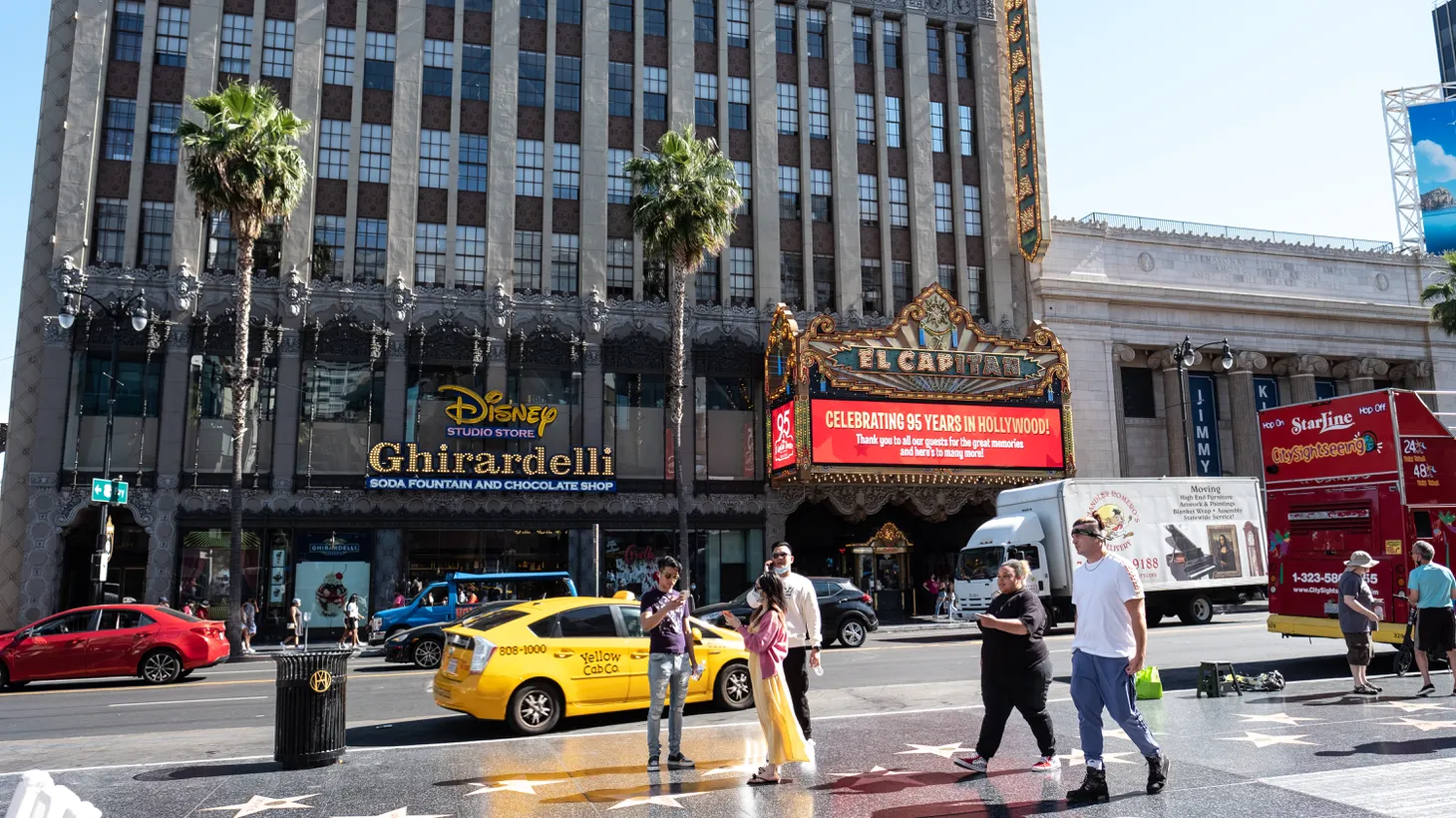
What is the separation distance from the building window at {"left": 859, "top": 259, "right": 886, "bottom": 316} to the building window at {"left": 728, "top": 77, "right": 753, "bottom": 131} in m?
7.63

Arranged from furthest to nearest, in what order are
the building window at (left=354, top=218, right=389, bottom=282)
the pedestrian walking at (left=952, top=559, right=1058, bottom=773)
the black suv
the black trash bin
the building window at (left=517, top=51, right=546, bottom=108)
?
the building window at (left=517, top=51, right=546, bottom=108) → the building window at (left=354, top=218, right=389, bottom=282) → the black suv → the black trash bin → the pedestrian walking at (left=952, top=559, right=1058, bottom=773)

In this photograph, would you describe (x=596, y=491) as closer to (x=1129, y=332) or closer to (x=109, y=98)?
(x=109, y=98)

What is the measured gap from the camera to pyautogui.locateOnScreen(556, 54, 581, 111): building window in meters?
38.7

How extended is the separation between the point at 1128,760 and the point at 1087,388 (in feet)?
114

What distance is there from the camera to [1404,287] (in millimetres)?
48188

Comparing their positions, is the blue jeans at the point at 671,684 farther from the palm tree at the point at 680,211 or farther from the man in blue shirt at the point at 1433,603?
the palm tree at the point at 680,211

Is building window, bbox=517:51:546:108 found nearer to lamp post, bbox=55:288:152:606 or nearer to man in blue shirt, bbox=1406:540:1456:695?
lamp post, bbox=55:288:152:606

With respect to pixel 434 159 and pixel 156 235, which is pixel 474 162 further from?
pixel 156 235

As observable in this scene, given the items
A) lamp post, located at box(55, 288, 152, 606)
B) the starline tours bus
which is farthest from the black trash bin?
lamp post, located at box(55, 288, 152, 606)

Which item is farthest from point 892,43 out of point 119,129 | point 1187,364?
point 119,129

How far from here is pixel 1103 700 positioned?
7918 mm

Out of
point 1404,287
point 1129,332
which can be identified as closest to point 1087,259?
point 1129,332

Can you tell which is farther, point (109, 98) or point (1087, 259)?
point (1087, 259)

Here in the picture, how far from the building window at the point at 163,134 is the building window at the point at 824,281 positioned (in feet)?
79.5
